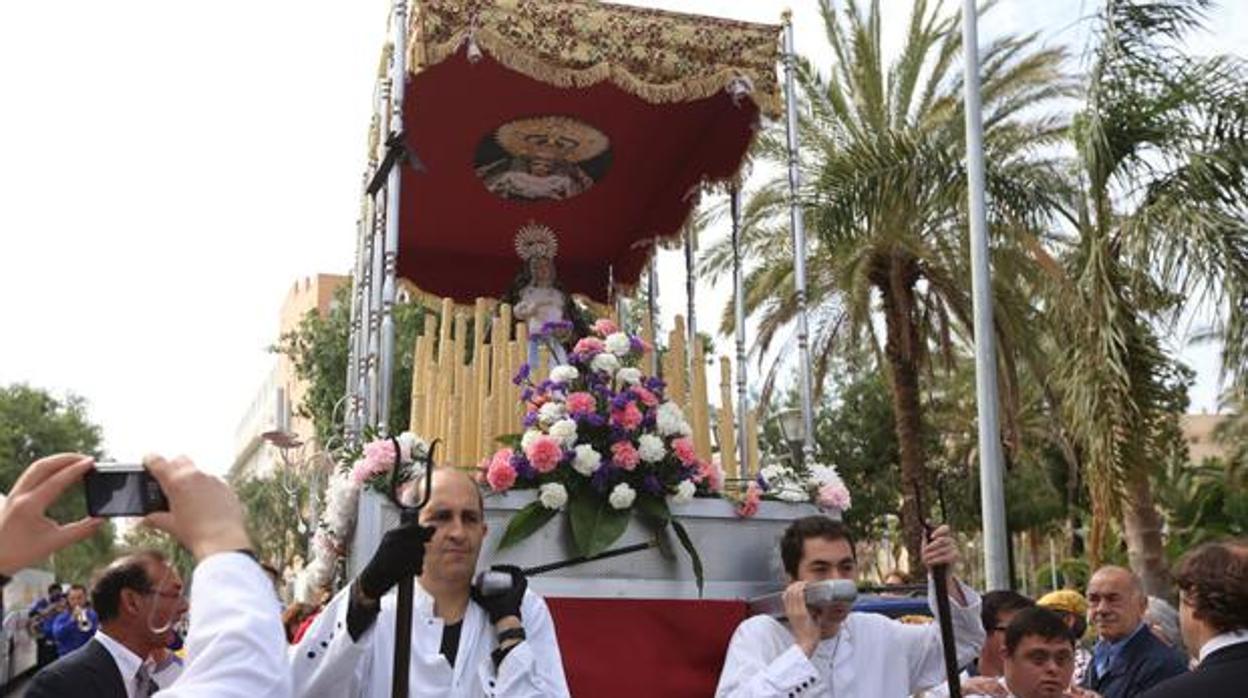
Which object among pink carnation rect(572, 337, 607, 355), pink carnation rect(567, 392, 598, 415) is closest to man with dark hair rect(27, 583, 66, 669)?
pink carnation rect(572, 337, 607, 355)

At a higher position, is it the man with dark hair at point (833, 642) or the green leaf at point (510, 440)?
the green leaf at point (510, 440)

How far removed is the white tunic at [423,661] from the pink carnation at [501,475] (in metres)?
1.65

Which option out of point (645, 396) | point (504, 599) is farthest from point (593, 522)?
point (504, 599)

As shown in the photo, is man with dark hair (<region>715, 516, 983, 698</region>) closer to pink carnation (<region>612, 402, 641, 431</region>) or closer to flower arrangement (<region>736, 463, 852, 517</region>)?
pink carnation (<region>612, 402, 641, 431</region>)

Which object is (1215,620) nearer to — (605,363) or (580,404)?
(580,404)

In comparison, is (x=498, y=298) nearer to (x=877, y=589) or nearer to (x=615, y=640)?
(x=877, y=589)

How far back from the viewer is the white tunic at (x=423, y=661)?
3400 mm

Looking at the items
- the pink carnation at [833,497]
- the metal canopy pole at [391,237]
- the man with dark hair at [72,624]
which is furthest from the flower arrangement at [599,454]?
the man with dark hair at [72,624]

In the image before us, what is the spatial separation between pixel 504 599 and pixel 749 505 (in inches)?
93.7

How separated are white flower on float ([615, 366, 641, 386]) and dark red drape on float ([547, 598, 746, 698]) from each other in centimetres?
99

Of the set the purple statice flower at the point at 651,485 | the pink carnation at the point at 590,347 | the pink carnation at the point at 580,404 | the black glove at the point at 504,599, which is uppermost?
the pink carnation at the point at 590,347

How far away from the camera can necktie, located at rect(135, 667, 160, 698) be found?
4.24m

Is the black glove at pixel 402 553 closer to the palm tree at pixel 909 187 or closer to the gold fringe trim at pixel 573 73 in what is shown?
the gold fringe trim at pixel 573 73

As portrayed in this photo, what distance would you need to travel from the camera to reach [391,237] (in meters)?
6.59
